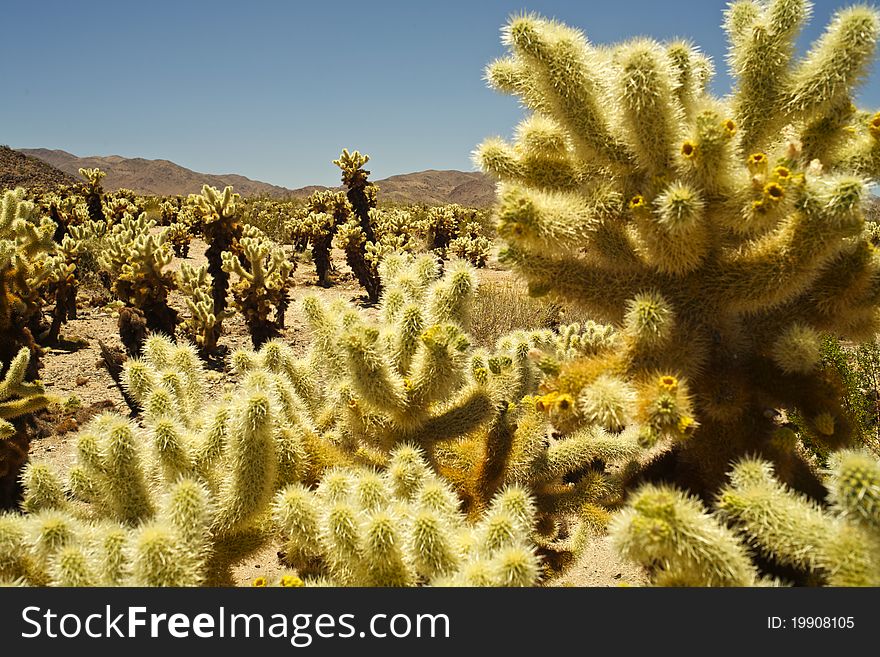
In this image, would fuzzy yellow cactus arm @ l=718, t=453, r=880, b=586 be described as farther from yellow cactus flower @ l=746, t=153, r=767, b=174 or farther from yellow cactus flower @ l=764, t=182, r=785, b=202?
yellow cactus flower @ l=746, t=153, r=767, b=174

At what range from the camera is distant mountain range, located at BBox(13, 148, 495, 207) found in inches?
3836

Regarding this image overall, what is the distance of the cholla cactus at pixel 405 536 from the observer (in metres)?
1.87

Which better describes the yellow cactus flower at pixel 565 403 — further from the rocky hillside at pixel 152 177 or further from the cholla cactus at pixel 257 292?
the rocky hillside at pixel 152 177

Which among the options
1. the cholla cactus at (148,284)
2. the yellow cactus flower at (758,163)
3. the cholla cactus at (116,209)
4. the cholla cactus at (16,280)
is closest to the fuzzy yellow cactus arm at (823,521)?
the yellow cactus flower at (758,163)

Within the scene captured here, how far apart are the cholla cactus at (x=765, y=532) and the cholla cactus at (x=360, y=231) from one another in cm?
1112

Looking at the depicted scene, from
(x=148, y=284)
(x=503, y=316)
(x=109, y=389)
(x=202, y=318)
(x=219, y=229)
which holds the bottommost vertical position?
(x=109, y=389)

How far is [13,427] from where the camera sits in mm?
3758

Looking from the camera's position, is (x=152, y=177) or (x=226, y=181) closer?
(x=152, y=177)

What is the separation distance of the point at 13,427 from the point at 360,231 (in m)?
10.2

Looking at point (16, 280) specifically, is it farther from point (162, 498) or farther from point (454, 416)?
point (454, 416)

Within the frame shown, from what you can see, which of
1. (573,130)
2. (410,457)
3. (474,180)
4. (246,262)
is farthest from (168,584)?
(474,180)

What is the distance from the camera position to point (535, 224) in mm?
1993

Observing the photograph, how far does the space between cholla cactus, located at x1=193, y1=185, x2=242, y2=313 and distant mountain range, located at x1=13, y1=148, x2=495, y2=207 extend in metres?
80.4

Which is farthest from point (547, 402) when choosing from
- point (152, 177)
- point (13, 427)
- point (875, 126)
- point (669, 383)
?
point (152, 177)
